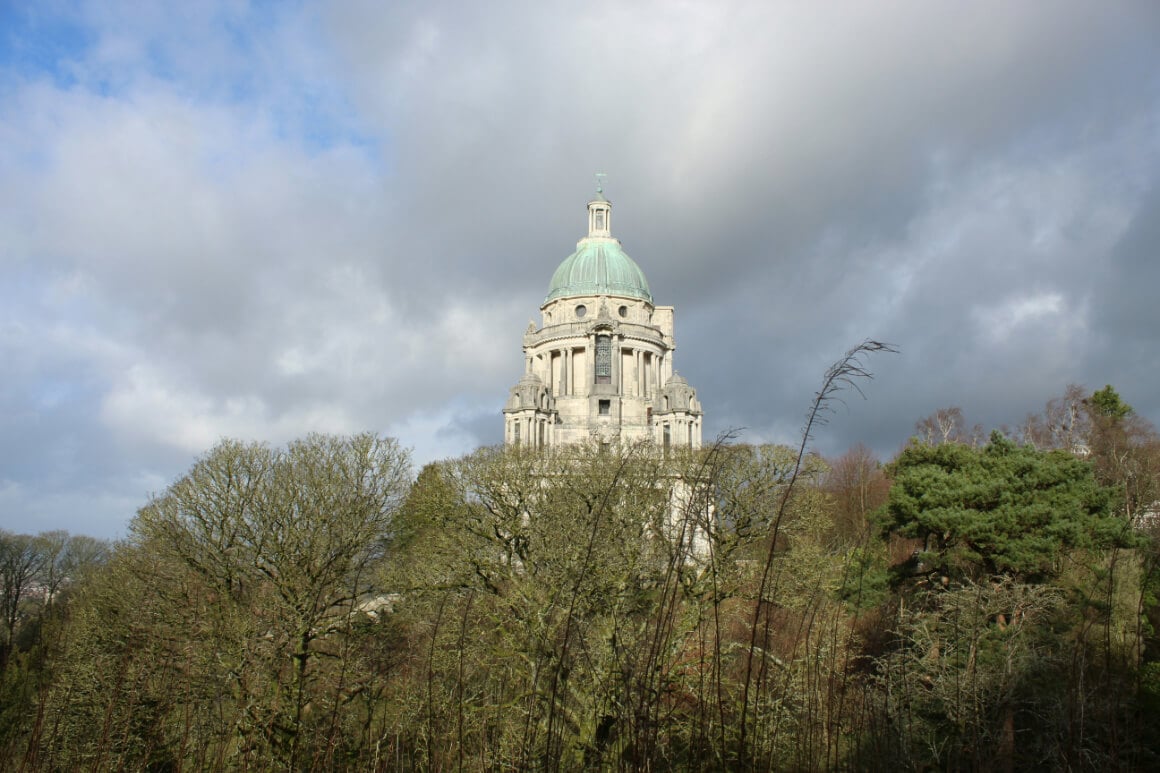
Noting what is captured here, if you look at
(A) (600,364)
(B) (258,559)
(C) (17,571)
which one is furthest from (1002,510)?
(C) (17,571)

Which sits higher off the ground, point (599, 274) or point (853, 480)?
point (599, 274)

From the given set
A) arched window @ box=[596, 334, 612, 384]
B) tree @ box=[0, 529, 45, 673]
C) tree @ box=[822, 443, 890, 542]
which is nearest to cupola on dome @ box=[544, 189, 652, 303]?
arched window @ box=[596, 334, 612, 384]

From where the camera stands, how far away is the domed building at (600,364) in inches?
1742

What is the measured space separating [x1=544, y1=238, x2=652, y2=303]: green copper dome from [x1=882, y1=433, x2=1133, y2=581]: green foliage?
2598cm

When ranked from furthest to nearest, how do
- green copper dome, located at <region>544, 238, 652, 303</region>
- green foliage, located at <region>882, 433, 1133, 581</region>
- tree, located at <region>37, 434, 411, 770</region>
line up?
green copper dome, located at <region>544, 238, 652, 303</region>, green foliage, located at <region>882, 433, 1133, 581</region>, tree, located at <region>37, 434, 411, 770</region>

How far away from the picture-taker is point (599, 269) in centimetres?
4944

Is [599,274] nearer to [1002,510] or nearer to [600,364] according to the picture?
[600,364]

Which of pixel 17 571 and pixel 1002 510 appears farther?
pixel 17 571

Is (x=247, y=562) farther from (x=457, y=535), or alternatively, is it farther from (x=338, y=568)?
(x=457, y=535)

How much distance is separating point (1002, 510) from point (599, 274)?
3018cm

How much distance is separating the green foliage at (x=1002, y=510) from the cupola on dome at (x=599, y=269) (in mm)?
26021

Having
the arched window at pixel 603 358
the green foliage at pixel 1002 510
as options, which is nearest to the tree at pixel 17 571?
the arched window at pixel 603 358

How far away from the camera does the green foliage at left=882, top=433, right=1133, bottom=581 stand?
2227 cm

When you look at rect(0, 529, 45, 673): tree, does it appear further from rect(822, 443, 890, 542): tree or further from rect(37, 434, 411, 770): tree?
rect(822, 443, 890, 542): tree
